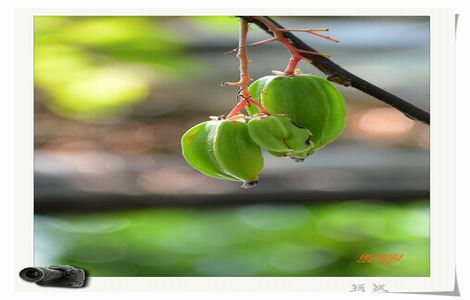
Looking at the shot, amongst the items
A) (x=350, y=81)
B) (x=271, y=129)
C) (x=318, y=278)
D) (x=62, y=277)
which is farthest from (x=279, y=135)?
(x=62, y=277)

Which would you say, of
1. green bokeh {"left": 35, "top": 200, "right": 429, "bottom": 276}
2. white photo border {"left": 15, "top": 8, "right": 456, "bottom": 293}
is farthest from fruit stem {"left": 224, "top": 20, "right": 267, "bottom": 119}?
green bokeh {"left": 35, "top": 200, "right": 429, "bottom": 276}

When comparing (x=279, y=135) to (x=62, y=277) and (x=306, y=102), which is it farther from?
(x=62, y=277)

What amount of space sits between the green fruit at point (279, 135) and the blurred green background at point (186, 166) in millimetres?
550

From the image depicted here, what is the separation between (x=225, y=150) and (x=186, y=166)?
27.7 inches

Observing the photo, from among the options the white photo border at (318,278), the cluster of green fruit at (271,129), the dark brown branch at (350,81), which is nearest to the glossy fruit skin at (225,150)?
the cluster of green fruit at (271,129)

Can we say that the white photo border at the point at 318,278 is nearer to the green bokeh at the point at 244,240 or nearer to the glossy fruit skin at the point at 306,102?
the green bokeh at the point at 244,240

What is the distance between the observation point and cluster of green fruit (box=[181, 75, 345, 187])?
2.87 feet

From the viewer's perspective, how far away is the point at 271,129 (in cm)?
86

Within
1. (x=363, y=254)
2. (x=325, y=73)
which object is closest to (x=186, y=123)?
(x=363, y=254)

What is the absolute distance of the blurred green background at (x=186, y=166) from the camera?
1.41m

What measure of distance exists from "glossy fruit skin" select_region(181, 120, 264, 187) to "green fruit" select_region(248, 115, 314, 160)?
0.07ft

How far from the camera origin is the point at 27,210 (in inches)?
54.1
